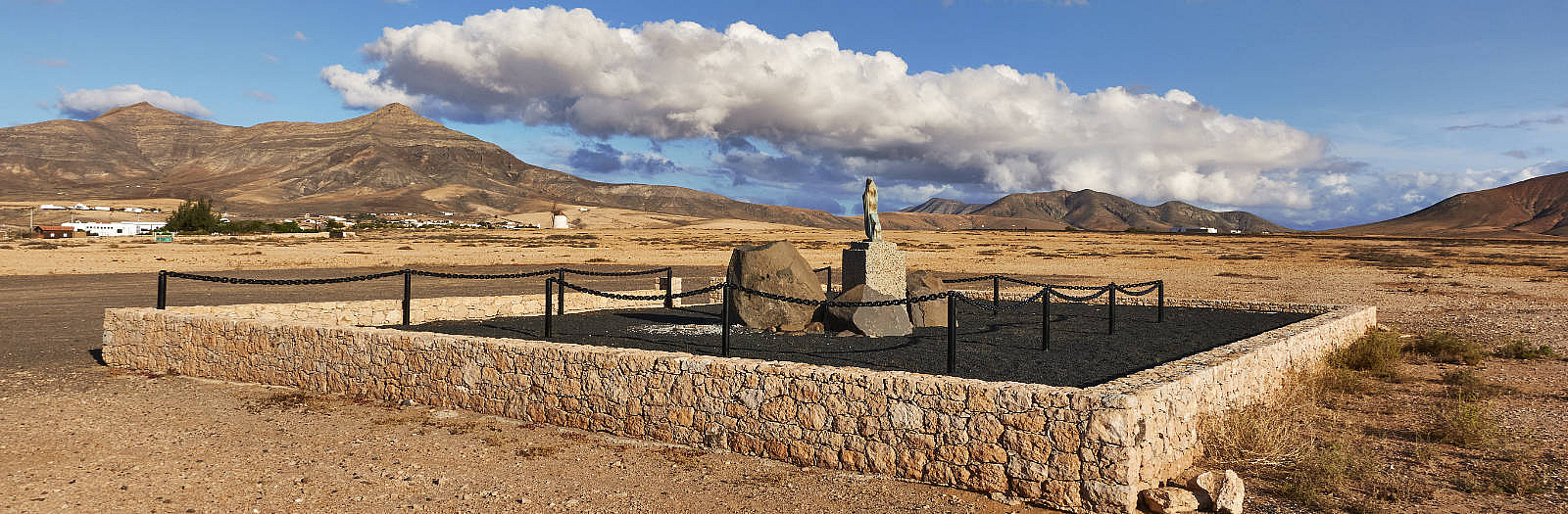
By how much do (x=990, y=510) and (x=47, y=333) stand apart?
14835 mm

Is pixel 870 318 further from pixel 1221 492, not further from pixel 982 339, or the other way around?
pixel 1221 492

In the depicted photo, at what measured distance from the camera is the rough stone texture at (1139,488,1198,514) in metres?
5.24

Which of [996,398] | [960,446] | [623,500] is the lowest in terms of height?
[623,500]

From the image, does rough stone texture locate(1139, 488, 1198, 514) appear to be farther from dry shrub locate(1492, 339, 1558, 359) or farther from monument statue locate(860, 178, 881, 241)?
dry shrub locate(1492, 339, 1558, 359)

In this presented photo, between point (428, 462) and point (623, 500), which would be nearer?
point (623, 500)

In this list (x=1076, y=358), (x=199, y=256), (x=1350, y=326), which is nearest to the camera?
(x=1076, y=358)

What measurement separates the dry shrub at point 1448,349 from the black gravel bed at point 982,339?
5.34ft

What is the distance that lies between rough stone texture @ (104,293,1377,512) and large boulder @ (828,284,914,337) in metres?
4.35

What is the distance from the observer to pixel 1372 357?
35.6ft

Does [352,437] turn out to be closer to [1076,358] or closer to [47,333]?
[1076,358]

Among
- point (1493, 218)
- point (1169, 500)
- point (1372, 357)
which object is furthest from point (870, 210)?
point (1493, 218)

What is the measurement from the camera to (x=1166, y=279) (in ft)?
102

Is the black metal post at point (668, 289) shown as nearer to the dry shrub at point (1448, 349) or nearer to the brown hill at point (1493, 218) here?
the dry shrub at point (1448, 349)

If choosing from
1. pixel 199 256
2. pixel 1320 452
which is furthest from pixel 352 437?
pixel 199 256
